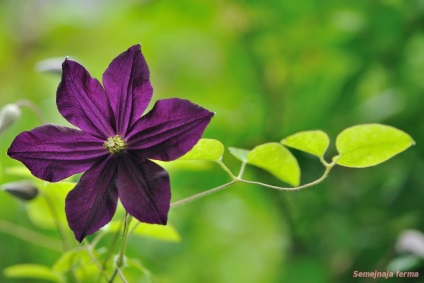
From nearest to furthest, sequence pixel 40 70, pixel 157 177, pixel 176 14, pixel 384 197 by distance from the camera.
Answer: pixel 157 177 < pixel 40 70 < pixel 384 197 < pixel 176 14

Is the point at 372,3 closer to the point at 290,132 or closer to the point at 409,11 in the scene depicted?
the point at 409,11

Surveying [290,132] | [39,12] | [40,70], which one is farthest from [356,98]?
[39,12]

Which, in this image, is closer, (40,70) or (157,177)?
(157,177)

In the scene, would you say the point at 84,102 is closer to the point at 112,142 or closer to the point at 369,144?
the point at 112,142

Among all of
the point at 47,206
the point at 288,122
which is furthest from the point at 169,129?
the point at 288,122

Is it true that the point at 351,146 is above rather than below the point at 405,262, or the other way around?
above

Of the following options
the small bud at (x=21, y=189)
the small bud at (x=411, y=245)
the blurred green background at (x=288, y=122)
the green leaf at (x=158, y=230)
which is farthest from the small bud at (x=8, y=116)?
the small bud at (x=411, y=245)
